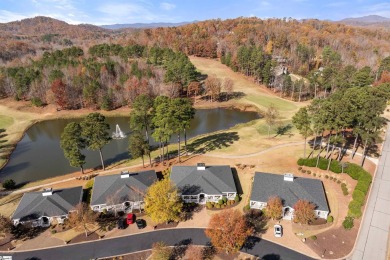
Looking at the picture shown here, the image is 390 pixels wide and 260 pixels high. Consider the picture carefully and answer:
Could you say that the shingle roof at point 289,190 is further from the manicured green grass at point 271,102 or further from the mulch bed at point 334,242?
the manicured green grass at point 271,102

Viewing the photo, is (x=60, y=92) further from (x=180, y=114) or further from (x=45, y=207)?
(x=45, y=207)

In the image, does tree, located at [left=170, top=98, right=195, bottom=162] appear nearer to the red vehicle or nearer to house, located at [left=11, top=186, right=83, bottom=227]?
the red vehicle

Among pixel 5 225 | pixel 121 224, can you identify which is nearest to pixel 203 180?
pixel 121 224

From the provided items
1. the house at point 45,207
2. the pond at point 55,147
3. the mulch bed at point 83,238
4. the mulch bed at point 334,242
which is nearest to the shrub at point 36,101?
the pond at point 55,147

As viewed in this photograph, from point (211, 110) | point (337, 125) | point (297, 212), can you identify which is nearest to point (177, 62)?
point (211, 110)

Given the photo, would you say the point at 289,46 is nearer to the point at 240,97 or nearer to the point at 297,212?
the point at 240,97
